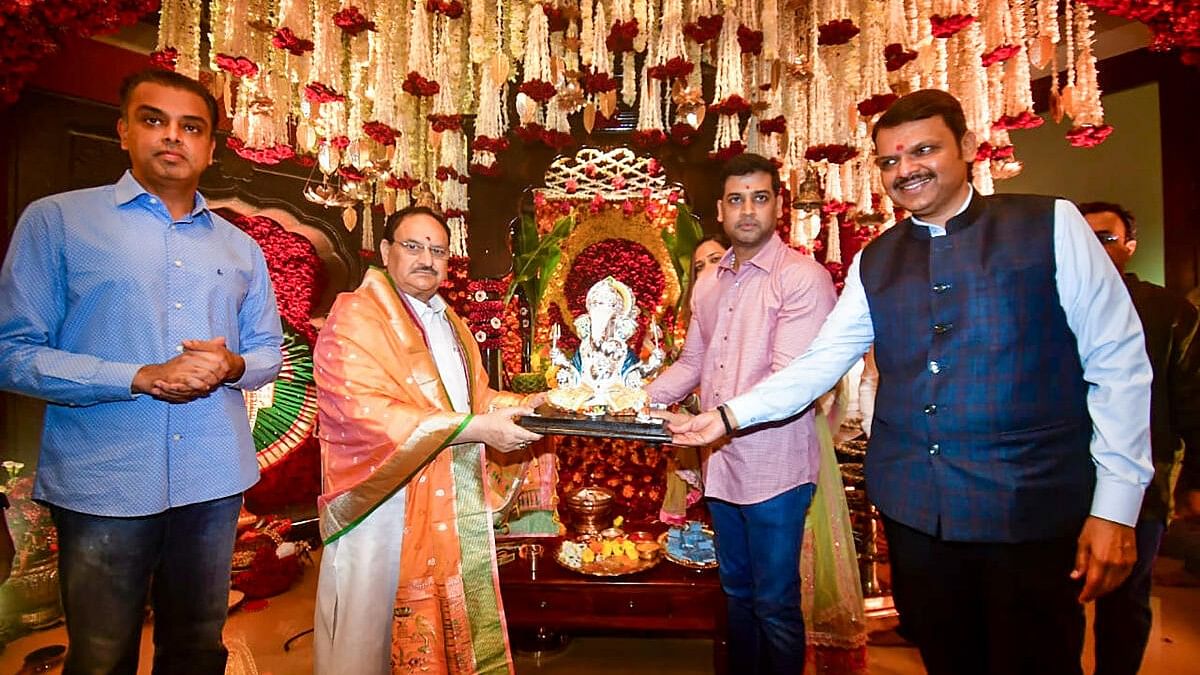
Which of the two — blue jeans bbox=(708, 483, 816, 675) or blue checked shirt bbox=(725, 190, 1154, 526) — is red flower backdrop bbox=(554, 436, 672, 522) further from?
blue checked shirt bbox=(725, 190, 1154, 526)

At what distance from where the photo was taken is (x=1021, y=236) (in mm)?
1554

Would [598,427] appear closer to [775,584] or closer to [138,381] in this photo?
[775,584]

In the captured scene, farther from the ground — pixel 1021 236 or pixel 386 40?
pixel 386 40

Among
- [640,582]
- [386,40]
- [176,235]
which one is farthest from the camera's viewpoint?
[386,40]

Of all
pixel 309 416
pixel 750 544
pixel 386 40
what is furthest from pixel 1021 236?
pixel 309 416

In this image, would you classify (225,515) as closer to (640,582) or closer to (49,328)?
(49,328)

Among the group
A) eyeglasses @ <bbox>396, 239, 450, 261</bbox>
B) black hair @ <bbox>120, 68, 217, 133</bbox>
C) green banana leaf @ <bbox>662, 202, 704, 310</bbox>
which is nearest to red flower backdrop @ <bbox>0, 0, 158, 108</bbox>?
black hair @ <bbox>120, 68, 217, 133</bbox>

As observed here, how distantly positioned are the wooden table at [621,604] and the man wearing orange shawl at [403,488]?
1.87 feet

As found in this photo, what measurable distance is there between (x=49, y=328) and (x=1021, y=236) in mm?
2738

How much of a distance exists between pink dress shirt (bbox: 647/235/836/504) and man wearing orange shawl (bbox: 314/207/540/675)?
0.83 metres

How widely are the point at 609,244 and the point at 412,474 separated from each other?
3834 mm

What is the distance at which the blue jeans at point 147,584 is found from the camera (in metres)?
1.72

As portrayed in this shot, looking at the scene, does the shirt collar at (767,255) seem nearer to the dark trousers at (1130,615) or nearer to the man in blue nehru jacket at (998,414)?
the man in blue nehru jacket at (998,414)

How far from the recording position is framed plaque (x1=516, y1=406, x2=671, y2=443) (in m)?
2.35
